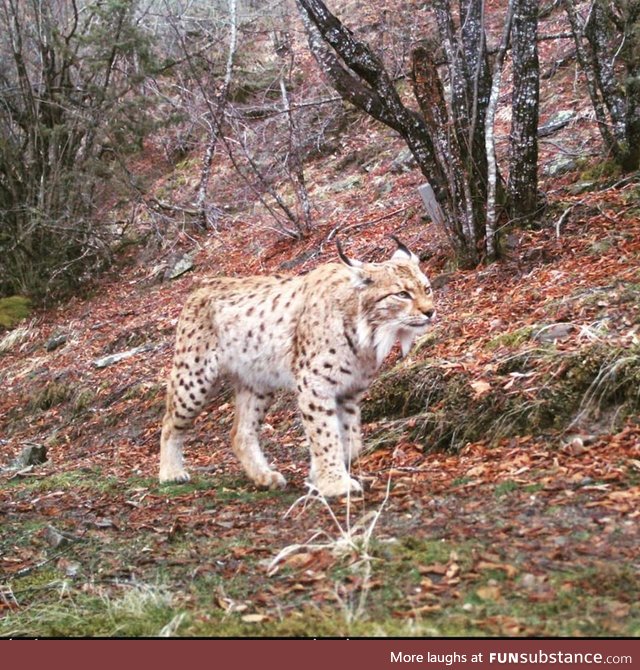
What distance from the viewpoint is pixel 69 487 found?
326 inches

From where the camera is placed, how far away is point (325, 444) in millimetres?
6391

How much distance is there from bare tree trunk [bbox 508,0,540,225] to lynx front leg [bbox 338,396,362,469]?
4354 millimetres

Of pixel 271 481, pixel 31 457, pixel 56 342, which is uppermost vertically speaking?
pixel 56 342

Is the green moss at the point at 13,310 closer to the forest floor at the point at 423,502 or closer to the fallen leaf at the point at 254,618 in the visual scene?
the forest floor at the point at 423,502

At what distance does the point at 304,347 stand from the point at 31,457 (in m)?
5.17

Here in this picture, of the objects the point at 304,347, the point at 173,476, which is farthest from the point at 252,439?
the point at 304,347

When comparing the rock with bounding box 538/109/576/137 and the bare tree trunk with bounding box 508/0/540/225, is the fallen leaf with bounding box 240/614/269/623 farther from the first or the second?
the rock with bounding box 538/109/576/137

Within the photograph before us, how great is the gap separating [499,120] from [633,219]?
6.66m

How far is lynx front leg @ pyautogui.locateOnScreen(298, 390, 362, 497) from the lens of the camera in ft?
20.4

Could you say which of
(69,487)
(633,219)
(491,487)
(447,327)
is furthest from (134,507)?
(633,219)

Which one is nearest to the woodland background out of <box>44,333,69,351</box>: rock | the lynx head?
<box>44,333,69,351</box>: rock

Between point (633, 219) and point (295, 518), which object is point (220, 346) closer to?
point (295, 518)

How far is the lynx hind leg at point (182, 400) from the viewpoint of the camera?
7.65 meters

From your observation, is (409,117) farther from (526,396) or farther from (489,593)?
(489,593)
